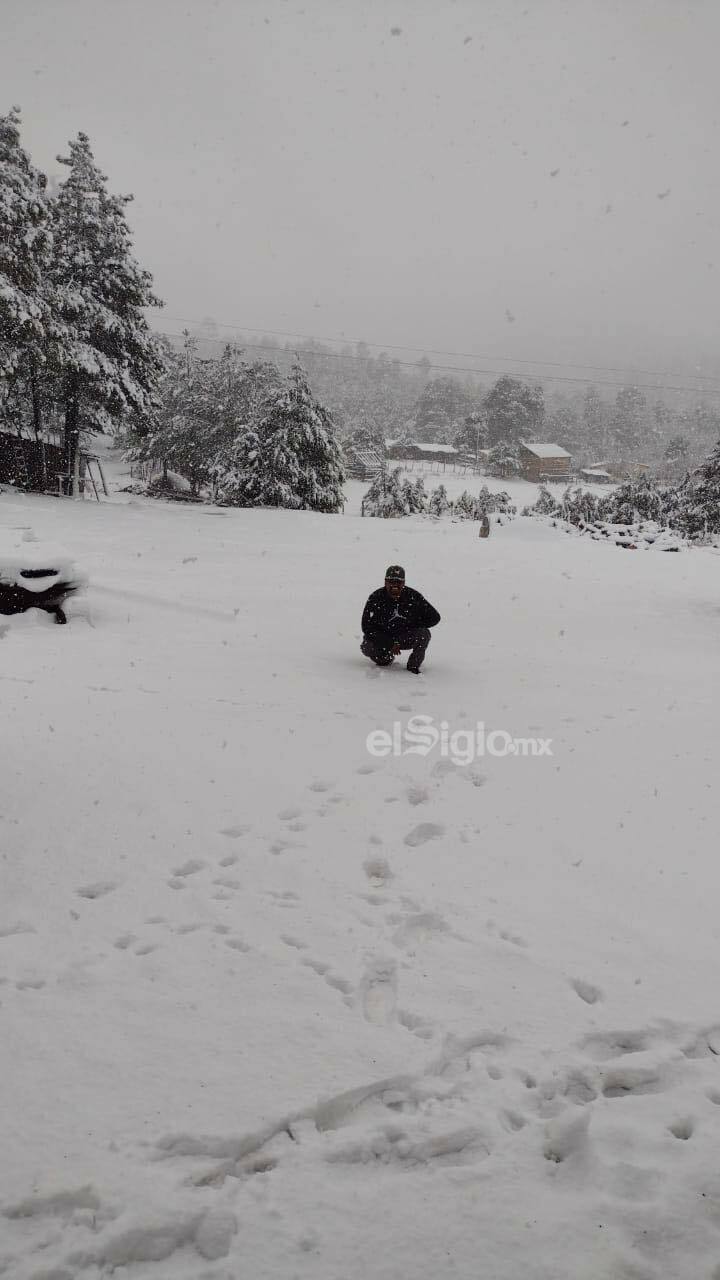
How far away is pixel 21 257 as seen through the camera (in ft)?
67.3

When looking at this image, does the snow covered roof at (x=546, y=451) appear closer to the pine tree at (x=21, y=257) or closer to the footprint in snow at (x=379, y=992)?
the pine tree at (x=21, y=257)

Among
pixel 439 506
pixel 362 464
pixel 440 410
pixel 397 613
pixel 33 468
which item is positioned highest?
pixel 440 410

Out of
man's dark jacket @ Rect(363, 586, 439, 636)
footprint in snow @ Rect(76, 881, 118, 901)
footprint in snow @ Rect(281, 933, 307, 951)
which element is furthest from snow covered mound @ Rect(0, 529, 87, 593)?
footprint in snow @ Rect(281, 933, 307, 951)

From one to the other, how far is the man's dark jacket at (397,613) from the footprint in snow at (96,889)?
5.17 metres

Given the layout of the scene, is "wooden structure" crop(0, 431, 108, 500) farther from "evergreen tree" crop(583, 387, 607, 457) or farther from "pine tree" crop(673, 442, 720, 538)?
"evergreen tree" crop(583, 387, 607, 457)

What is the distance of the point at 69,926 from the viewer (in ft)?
11.6

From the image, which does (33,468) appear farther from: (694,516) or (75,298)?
(694,516)

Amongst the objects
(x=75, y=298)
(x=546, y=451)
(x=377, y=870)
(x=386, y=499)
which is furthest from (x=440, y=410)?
(x=377, y=870)

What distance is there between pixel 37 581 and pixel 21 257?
17.3 m

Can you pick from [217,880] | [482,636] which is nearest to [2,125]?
[482,636]

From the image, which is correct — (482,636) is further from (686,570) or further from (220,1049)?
(686,570)

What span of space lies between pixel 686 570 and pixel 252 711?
1766cm

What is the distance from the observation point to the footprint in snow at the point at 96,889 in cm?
384

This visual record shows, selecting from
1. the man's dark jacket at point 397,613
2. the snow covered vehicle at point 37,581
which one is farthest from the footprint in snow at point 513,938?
the snow covered vehicle at point 37,581
